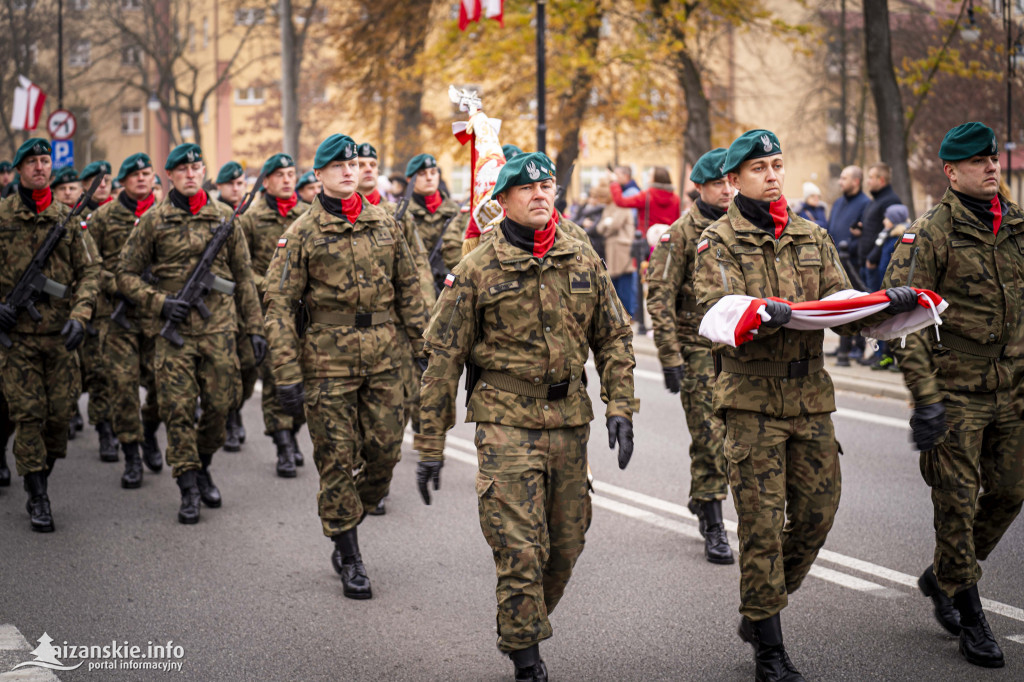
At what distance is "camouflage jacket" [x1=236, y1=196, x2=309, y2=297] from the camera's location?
942cm

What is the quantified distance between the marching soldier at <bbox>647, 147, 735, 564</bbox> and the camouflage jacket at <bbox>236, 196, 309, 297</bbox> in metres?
3.69

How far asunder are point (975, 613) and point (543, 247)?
2.45 m

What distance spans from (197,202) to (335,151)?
2.08m

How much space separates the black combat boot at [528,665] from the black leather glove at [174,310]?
154 inches

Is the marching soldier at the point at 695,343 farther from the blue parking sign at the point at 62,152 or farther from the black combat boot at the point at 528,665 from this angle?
the blue parking sign at the point at 62,152

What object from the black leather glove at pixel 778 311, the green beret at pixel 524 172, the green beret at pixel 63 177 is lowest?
the black leather glove at pixel 778 311

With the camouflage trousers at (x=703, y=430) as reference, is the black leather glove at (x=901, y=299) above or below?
above

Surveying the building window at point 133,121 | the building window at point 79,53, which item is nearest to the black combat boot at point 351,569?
the building window at point 79,53

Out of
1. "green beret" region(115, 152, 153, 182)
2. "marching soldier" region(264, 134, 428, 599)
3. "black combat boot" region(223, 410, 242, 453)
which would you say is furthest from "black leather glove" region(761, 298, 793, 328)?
"black combat boot" region(223, 410, 242, 453)

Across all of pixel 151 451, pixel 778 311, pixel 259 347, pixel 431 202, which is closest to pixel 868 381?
pixel 431 202

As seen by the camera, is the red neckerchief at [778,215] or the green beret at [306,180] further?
the green beret at [306,180]

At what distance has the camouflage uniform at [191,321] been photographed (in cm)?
770

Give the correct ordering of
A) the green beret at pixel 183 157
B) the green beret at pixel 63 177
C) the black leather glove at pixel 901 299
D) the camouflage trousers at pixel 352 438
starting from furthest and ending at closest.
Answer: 1. the green beret at pixel 63 177
2. the green beret at pixel 183 157
3. the camouflage trousers at pixel 352 438
4. the black leather glove at pixel 901 299

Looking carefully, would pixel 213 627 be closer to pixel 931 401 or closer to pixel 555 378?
pixel 555 378
